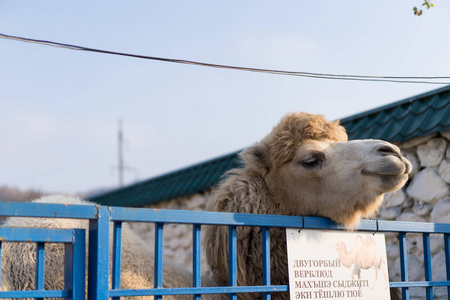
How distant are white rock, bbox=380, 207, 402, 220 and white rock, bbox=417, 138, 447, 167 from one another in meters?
0.61

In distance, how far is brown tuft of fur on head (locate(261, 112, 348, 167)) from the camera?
3748 mm

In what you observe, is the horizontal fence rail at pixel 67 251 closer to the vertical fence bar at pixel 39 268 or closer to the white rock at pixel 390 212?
the vertical fence bar at pixel 39 268

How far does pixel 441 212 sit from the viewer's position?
5457mm

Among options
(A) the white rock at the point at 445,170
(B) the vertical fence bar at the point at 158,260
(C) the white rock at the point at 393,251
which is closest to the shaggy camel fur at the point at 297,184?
(B) the vertical fence bar at the point at 158,260

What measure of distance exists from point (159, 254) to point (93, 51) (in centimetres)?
218

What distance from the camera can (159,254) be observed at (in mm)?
2566

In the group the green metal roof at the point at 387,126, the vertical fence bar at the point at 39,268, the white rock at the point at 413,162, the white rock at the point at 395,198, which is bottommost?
the vertical fence bar at the point at 39,268

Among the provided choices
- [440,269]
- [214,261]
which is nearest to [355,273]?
[214,261]

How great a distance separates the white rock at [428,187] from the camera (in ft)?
18.2

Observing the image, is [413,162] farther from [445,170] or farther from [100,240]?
[100,240]

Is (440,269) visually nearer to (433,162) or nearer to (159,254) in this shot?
(433,162)

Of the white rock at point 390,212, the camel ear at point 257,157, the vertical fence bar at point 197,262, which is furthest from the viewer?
the white rock at point 390,212

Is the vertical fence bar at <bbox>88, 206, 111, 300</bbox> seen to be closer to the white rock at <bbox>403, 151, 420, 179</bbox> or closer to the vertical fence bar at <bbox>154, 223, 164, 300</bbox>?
the vertical fence bar at <bbox>154, 223, 164, 300</bbox>

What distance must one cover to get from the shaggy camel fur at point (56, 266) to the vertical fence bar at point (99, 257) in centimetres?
67
